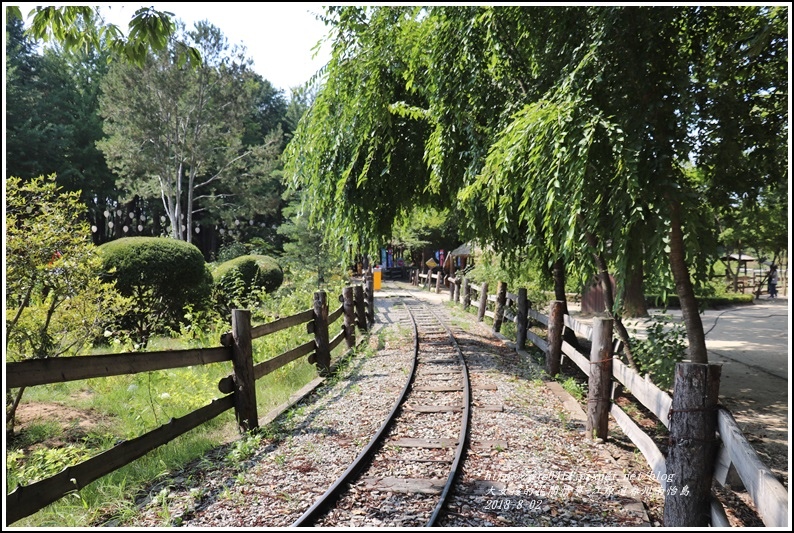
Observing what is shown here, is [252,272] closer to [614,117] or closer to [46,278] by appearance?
[46,278]

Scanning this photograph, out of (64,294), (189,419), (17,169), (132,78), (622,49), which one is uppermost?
(132,78)

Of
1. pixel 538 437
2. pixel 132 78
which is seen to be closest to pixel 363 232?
pixel 538 437

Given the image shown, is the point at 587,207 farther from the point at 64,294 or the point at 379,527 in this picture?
the point at 64,294

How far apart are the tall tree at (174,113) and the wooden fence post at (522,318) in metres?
21.7

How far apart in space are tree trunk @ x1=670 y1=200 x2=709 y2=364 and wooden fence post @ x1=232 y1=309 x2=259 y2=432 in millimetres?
4269

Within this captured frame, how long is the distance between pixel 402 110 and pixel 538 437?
541 centimetres

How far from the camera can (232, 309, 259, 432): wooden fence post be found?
16.4 ft

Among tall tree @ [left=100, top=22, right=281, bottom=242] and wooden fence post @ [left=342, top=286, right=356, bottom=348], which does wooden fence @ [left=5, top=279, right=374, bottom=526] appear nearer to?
wooden fence post @ [left=342, top=286, right=356, bottom=348]

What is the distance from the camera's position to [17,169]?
90.3ft

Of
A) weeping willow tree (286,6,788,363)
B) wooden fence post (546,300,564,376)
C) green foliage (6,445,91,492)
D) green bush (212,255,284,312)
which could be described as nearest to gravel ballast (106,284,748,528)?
green foliage (6,445,91,492)

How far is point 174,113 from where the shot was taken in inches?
1019

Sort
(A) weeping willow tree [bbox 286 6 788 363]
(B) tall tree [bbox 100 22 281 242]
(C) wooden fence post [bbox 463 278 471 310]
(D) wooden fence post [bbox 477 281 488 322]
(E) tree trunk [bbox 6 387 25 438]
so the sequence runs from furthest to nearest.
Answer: (B) tall tree [bbox 100 22 281 242], (C) wooden fence post [bbox 463 278 471 310], (D) wooden fence post [bbox 477 281 488 322], (E) tree trunk [bbox 6 387 25 438], (A) weeping willow tree [bbox 286 6 788 363]

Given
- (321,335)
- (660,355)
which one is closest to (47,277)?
(321,335)

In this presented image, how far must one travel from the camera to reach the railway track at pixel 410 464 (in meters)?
3.51
